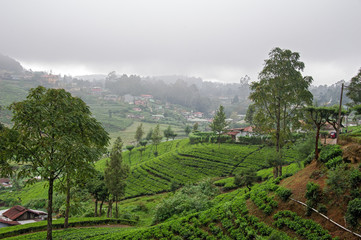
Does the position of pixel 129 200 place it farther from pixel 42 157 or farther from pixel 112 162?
pixel 42 157

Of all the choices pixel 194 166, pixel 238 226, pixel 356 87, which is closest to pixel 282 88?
pixel 238 226

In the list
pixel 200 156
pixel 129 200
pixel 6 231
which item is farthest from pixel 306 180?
pixel 200 156

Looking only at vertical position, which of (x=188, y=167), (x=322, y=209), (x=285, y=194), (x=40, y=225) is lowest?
(x=188, y=167)

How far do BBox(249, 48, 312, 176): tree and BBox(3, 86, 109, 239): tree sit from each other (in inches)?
589

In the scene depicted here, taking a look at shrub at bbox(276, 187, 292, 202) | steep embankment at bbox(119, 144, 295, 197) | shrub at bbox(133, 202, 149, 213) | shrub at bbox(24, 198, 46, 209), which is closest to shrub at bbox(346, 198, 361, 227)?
shrub at bbox(276, 187, 292, 202)

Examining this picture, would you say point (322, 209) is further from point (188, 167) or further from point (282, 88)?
point (188, 167)

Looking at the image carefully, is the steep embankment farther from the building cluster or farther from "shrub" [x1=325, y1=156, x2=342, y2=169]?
"shrub" [x1=325, y1=156, x2=342, y2=169]

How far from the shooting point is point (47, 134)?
10.5m

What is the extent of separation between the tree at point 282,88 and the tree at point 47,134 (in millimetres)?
14973

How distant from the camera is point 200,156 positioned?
4172 centimetres

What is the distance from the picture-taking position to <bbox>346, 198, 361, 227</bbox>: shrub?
727cm

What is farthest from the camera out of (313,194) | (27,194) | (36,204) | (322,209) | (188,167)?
(27,194)

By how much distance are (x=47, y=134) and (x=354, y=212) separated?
41.4 feet

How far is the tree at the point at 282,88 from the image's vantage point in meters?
18.7
